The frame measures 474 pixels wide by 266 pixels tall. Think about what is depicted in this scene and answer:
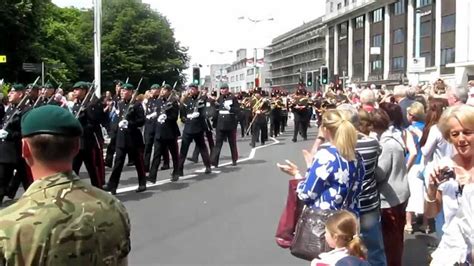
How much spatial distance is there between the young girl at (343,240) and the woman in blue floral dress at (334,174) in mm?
406

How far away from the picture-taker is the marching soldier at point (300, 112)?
24.5 meters

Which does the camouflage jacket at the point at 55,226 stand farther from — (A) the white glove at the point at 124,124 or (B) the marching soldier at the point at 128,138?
(A) the white glove at the point at 124,124

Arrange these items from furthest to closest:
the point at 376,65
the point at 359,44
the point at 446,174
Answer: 1. the point at 359,44
2. the point at 376,65
3. the point at 446,174

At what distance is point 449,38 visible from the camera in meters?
67.1

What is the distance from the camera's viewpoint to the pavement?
7.33m

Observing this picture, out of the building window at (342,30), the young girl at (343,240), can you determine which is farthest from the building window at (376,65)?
the young girl at (343,240)

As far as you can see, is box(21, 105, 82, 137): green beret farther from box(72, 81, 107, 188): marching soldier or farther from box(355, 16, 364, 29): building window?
box(355, 16, 364, 29): building window

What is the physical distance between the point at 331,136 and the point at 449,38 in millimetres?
66069

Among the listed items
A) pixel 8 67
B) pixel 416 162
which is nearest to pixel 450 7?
pixel 8 67

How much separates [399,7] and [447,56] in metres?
16.6

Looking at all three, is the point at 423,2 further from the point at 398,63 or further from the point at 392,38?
the point at 392,38

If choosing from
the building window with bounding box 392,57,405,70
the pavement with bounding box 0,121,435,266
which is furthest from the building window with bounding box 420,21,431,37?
the pavement with bounding box 0,121,435,266

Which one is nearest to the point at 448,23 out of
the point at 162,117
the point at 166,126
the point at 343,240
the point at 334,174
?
the point at 166,126

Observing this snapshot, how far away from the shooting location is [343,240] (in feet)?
13.9
